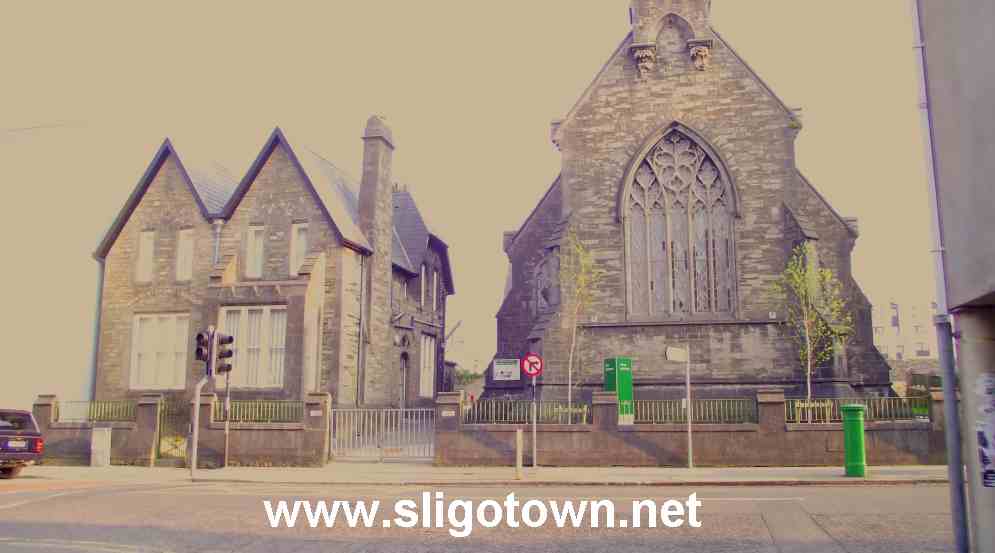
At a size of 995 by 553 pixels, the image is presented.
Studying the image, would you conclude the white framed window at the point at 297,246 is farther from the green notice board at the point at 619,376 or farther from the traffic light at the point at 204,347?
the green notice board at the point at 619,376

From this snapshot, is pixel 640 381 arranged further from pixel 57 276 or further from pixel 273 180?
pixel 57 276

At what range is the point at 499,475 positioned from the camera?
18.0 m

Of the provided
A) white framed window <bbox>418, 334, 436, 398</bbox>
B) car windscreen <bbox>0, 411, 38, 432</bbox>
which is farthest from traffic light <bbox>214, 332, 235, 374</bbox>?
white framed window <bbox>418, 334, 436, 398</bbox>

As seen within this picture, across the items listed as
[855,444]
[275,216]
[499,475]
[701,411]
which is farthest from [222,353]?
[855,444]

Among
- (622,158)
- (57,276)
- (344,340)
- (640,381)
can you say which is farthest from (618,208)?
(57,276)

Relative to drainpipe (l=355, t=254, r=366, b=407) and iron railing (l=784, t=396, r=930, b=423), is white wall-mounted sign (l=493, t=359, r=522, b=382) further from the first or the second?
iron railing (l=784, t=396, r=930, b=423)

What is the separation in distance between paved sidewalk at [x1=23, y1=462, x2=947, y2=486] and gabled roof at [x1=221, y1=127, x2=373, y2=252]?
9755 mm

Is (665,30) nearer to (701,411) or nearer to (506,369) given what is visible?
(506,369)

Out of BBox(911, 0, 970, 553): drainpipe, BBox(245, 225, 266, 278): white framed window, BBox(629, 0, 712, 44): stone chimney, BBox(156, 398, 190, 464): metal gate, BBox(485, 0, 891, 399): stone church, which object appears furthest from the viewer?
BBox(245, 225, 266, 278): white framed window

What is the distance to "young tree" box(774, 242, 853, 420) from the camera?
24344 mm

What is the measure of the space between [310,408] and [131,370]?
36.3 feet

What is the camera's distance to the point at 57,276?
31.0 meters

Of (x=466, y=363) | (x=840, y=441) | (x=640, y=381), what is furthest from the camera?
(x=466, y=363)

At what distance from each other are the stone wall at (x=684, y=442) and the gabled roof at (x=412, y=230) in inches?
624
